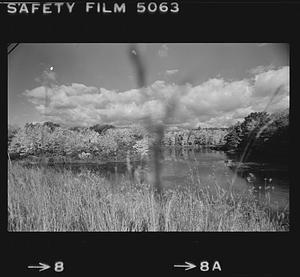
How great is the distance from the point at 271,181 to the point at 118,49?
6.72ft

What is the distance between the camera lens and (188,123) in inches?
108

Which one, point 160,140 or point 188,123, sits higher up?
point 188,123

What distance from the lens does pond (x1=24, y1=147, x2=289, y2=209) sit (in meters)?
2.58

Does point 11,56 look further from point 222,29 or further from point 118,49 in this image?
point 222,29

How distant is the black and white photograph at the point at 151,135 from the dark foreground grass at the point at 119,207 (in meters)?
0.01

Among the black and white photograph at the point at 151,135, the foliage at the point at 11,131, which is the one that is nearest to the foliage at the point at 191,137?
the black and white photograph at the point at 151,135

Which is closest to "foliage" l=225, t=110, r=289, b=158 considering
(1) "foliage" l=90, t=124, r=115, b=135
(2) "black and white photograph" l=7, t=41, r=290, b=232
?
(2) "black and white photograph" l=7, t=41, r=290, b=232

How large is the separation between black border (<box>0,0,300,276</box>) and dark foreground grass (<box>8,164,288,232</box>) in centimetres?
8
